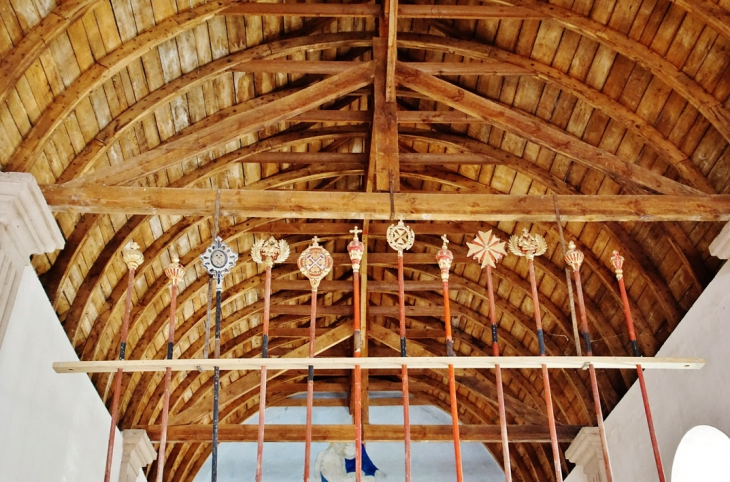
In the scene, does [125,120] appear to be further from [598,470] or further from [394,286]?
[598,470]

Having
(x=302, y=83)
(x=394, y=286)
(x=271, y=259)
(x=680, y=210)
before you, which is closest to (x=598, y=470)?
(x=394, y=286)

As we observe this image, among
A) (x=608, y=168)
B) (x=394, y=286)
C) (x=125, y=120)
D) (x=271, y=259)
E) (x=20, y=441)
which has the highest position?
(x=394, y=286)

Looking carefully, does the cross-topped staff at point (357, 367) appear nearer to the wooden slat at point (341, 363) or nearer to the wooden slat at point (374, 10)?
→ the wooden slat at point (341, 363)

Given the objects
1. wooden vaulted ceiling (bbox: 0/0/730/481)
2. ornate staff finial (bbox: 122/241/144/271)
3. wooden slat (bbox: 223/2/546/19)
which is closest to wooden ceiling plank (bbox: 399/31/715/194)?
wooden vaulted ceiling (bbox: 0/0/730/481)

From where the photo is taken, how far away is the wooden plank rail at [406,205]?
5.19 m

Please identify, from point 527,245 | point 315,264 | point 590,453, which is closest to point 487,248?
point 527,245

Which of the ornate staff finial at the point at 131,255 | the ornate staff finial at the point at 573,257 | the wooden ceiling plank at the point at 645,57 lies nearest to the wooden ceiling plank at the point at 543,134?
the wooden ceiling plank at the point at 645,57

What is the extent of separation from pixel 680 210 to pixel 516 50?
234 centimetres

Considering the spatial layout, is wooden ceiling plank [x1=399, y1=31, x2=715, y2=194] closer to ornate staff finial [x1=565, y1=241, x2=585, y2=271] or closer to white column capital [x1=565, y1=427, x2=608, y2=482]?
ornate staff finial [x1=565, y1=241, x2=585, y2=271]

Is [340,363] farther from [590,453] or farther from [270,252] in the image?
[590,453]

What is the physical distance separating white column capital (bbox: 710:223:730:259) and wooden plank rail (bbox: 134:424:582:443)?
3.64m

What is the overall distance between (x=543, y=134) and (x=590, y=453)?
13.5 feet

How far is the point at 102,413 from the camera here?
7297mm

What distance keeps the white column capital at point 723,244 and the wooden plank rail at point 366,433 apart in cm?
364
